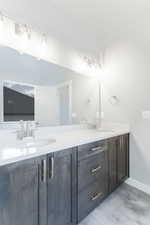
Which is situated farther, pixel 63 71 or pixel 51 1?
pixel 63 71

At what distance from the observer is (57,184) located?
3.96 ft

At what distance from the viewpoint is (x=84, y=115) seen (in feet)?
8.45

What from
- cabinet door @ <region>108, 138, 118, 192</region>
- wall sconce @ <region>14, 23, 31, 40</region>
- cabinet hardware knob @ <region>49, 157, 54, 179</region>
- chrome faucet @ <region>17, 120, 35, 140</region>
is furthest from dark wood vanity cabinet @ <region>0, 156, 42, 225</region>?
wall sconce @ <region>14, 23, 31, 40</region>

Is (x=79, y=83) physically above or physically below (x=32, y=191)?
above

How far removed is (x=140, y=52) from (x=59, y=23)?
4.22ft

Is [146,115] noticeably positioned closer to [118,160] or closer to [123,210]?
[118,160]

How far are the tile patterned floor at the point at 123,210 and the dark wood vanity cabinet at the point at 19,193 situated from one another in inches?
30.6

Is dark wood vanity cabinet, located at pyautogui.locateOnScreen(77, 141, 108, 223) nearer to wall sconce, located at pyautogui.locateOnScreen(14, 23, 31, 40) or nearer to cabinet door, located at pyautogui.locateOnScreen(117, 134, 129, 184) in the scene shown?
cabinet door, located at pyautogui.locateOnScreen(117, 134, 129, 184)

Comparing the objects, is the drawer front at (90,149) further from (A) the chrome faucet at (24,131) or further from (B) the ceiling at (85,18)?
(B) the ceiling at (85,18)

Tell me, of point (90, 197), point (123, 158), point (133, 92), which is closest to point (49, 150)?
point (90, 197)

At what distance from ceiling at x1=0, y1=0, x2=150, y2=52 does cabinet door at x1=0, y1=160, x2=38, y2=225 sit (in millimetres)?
1556

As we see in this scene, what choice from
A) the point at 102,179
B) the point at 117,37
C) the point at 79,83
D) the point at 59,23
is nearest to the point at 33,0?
the point at 59,23

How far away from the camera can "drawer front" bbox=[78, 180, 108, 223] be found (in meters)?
1.45

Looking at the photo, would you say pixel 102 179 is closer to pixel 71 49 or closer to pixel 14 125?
pixel 14 125
